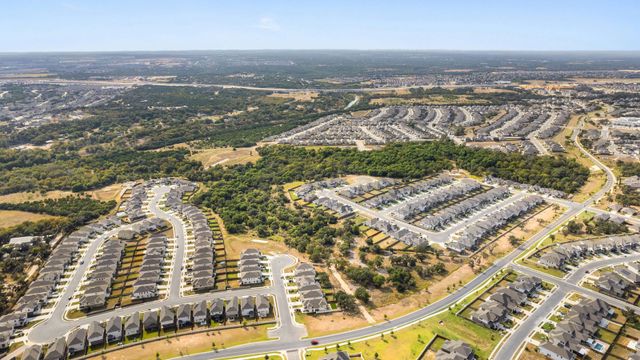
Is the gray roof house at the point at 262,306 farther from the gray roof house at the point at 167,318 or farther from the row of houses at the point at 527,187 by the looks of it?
the row of houses at the point at 527,187

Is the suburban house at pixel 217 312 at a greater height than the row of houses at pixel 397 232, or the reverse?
the row of houses at pixel 397 232

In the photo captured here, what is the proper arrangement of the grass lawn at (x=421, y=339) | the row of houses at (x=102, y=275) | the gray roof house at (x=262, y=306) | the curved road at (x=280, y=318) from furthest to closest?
the row of houses at (x=102, y=275) < the gray roof house at (x=262, y=306) < the curved road at (x=280, y=318) < the grass lawn at (x=421, y=339)

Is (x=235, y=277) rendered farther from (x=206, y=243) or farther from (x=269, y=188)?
(x=269, y=188)

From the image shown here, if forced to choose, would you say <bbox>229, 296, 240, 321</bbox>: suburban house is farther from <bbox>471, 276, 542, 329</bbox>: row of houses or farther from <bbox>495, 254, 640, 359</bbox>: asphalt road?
<bbox>495, 254, 640, 359</bbox>: asphalt road

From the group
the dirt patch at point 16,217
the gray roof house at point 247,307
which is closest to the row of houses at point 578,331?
the gray roof house at point 247,307

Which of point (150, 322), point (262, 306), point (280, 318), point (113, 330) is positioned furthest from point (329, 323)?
point (113, 330)

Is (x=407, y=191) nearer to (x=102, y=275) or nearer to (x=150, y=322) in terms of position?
(x=150, y=322)
